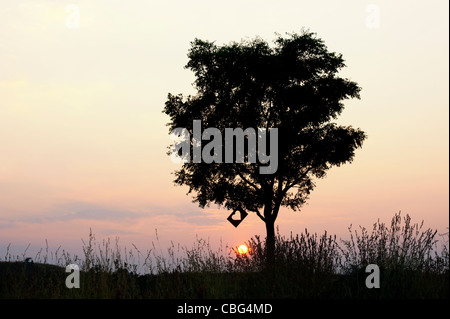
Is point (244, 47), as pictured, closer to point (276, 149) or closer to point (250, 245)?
point (276, 149)

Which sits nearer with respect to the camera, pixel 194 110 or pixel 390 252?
pixel 390 252

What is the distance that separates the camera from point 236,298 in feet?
35.2

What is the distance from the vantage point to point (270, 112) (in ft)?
97.1

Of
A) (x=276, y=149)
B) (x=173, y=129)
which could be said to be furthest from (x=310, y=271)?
(x=173, y=129)

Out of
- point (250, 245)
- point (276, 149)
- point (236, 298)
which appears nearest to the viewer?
point (236, 298)

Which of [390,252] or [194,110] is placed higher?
[194,110]

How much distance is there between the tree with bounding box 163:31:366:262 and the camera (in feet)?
94.9

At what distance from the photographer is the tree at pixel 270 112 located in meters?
28.9
